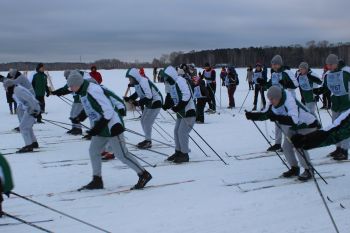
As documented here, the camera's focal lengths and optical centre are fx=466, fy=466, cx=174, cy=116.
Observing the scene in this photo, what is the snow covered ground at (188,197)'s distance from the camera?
5.41 meters

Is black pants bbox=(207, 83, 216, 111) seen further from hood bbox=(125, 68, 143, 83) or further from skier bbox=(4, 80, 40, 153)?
skier bbox=(4, 80, 40, 153)

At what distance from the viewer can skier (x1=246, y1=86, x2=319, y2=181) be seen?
21.9ft

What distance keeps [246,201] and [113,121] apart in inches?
87.4

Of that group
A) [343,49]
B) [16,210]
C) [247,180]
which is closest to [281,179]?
[247,180]

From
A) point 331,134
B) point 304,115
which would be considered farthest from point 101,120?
point 331,134

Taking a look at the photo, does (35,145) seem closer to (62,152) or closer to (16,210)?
(62,152)

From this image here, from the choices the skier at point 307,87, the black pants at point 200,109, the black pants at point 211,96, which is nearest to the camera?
the skier at point 307,87

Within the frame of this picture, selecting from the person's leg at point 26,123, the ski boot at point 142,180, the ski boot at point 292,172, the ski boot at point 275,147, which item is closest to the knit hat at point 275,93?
the ski boot at point 292,172

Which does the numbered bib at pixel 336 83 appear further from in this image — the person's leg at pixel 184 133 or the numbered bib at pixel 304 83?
the person's leg at pixel 184 133

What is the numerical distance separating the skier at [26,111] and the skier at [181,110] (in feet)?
9.65

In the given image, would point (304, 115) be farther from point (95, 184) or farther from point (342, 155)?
point (95, 184)

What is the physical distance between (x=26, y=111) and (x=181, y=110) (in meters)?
3.52

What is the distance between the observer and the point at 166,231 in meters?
5.21

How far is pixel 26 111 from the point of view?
1010 centimetres
